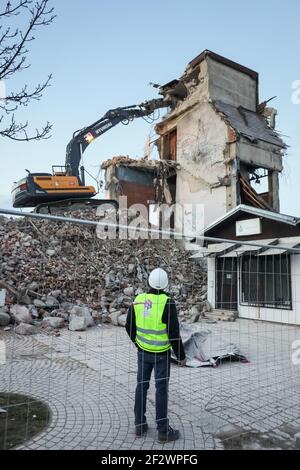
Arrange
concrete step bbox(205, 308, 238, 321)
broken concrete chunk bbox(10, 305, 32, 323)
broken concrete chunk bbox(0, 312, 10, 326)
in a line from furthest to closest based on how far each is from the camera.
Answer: concrete step bbox(205, 308, 238, 321), broken concrete chunk bbox(10, 305, 32, 323), broken concrete chunk bbox(0, 312, 10, 326)

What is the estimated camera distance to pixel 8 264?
41.1 ft

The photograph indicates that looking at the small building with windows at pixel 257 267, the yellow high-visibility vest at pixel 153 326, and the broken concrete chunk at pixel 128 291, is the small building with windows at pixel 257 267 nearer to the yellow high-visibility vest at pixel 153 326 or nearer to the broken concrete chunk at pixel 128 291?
the broken concrete chunk at pixel 128 291

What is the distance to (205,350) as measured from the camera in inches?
260

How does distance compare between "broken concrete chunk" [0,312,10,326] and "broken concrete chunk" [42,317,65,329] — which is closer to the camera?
"broken concrete chunk" [0,312,10,326]

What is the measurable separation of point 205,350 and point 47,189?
40.3 feet

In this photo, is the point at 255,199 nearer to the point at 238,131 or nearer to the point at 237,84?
the point at 238,131

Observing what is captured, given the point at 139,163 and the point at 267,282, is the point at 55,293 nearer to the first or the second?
the point at 267,282

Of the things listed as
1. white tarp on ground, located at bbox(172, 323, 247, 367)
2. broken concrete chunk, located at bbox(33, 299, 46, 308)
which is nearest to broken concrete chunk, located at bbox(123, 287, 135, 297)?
broken concrete chunk, located at bbox(33, 299, 46, 308)

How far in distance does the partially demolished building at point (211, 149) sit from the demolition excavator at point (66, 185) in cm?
260

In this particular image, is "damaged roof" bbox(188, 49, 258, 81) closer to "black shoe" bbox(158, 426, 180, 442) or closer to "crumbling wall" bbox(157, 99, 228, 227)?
"crumbling wall" bbox(157, 99, 228, 227)

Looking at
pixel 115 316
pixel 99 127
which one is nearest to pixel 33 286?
pixel 115 316

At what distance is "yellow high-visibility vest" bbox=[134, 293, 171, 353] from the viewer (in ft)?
11.8

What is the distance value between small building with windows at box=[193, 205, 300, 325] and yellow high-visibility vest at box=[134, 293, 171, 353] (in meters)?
6.69

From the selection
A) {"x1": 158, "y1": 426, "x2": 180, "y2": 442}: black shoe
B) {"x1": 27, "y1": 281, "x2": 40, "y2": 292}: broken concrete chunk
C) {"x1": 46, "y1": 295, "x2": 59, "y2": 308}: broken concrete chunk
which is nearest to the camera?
{"x1": 158, "y1": 426, "x2": 180, "y2": 442}: black shoe
